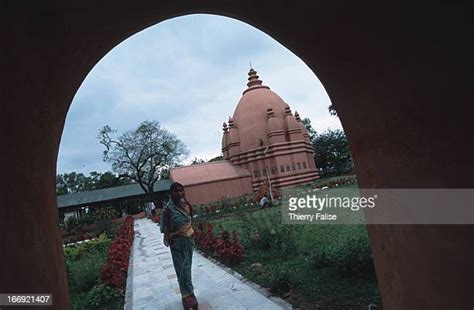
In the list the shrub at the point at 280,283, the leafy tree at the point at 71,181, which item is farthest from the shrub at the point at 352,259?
the leafy tree at the point at 71,181

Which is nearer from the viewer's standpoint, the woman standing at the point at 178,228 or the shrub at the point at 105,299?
the woman standing at the point at 178,228

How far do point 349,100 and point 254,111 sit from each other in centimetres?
2427

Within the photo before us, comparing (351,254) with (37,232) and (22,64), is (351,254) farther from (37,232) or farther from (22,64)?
(22,64)

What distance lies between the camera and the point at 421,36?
1980mm

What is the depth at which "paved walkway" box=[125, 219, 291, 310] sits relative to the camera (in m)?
4.07

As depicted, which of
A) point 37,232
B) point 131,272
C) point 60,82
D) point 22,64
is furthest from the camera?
point 131,272

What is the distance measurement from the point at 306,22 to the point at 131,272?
635cm

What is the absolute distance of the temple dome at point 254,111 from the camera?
84.5ft

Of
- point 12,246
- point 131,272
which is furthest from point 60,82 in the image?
point 131,272

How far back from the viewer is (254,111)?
26.9 metres

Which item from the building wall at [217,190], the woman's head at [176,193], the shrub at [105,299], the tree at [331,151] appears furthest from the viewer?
the tree at [331,151]

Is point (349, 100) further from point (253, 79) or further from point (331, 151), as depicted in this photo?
point (331, 151)

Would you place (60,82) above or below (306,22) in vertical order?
below

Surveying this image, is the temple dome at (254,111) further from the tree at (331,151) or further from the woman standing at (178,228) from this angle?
the woman standing at (178,228)
